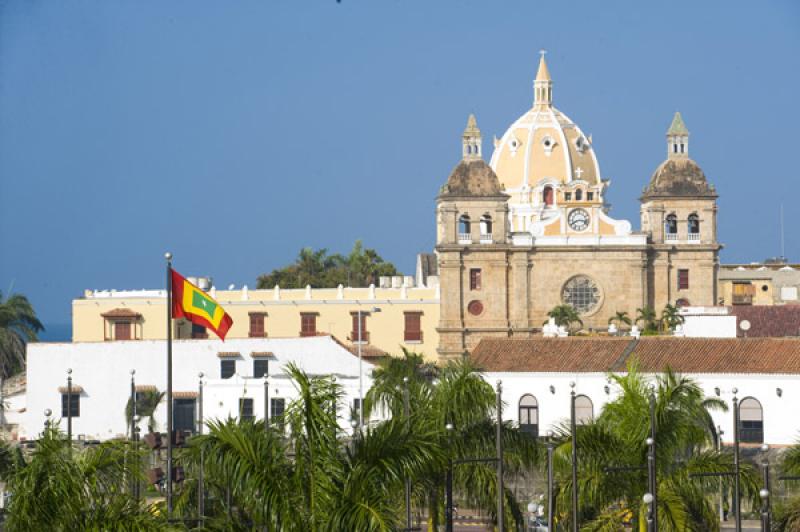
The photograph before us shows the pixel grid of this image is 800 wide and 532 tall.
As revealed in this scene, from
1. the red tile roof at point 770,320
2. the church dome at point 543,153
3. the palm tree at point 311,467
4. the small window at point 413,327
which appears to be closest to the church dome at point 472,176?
the small window at point 413,327

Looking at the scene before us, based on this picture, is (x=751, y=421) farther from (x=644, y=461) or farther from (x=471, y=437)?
(x=644, y=461)

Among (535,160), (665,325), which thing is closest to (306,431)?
(665,325)

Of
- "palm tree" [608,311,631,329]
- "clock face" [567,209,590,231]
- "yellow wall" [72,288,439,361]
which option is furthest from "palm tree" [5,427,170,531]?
"clock face" [567,209,590,231]

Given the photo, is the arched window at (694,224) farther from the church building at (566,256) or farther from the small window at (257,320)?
the small window at (257,320)

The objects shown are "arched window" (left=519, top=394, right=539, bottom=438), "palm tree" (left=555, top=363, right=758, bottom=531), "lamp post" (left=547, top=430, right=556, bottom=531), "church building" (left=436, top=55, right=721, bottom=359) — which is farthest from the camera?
"church building" (left=436, top=55, right=721, bottom=359)

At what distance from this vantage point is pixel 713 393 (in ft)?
202

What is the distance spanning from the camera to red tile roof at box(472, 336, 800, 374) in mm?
62875

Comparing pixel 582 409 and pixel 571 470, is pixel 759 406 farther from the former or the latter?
pixel 571 470

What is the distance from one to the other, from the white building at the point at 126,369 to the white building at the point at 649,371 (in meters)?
9.74

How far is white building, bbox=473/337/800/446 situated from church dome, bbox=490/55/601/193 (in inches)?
2268

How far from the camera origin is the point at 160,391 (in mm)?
75750

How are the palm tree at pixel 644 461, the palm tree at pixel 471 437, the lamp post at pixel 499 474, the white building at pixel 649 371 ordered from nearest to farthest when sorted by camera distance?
the palm tree at pixel 644 461 → the lamp post at pixel 499 474 → the palm tree at pixel 471 437 → the white building at pixel 649 371

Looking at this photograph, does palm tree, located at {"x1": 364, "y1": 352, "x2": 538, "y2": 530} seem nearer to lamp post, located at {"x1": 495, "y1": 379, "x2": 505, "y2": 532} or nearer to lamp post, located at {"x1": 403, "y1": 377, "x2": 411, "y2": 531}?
lamp post, located at {"x1": 403, "y1": 377, "x2": 411, "y2": 531}

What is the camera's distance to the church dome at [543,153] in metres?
128
